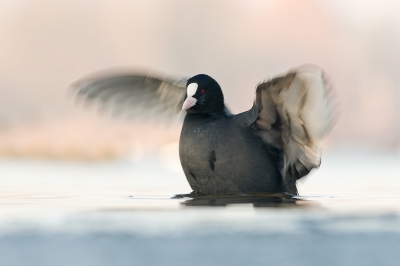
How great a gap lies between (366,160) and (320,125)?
270 inches

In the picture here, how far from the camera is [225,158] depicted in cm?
616

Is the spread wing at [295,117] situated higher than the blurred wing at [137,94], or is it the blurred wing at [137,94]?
the blurred wing at [137,94]

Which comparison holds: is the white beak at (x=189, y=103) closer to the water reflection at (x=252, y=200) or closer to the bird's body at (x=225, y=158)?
the bird's body at (x=225, y=158)

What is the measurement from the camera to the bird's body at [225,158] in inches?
243

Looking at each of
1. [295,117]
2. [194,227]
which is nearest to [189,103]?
[295,117]

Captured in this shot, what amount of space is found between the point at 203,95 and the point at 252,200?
1.31 meters

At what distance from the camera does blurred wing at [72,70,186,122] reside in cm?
728

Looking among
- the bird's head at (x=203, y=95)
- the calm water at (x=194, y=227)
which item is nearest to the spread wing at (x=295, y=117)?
the bird's head at (x=203, y=95)

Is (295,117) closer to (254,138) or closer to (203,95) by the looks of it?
(254,138)

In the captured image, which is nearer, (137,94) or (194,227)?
(194,227)

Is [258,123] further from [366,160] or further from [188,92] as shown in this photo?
[366,160]

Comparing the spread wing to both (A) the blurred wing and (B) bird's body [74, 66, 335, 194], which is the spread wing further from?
(A) the blurred wing

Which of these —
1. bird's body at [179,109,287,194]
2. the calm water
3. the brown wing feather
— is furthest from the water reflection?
the brown wing feather

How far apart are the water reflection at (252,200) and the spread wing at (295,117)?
13.0 inches
